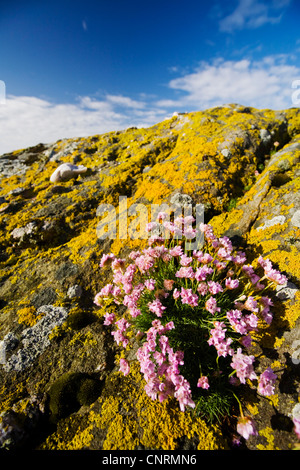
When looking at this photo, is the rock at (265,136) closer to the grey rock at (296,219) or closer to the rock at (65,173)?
the grey rock at (296,219)

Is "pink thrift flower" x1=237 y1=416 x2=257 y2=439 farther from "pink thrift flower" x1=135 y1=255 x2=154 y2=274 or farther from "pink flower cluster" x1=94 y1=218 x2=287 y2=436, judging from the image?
"pink thrift flower" x1=135 y1=255 x2=154 y2=274

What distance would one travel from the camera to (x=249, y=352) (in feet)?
12.6

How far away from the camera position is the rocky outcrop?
10.8ft

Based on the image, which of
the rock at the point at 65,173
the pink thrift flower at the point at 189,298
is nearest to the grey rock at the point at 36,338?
the pink thrift flower at the point at 189,298

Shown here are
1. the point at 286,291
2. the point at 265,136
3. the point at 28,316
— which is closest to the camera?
the point at 286,291

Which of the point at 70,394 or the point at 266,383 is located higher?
the point at 266,383

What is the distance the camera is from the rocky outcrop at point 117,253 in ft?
10.8

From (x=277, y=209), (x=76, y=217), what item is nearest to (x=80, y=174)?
(x=76, y=217)

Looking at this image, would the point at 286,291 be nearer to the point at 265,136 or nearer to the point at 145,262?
the point at 145,262

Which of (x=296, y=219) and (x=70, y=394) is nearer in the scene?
(x=70, y=394)

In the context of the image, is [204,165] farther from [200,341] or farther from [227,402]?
[227,402]

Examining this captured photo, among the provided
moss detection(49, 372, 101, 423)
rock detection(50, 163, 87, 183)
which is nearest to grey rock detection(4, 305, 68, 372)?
moss detection(49, 372, 101, 423)

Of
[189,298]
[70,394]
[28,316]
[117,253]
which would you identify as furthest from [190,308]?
[28,316]

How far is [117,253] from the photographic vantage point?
6121 millimetres
